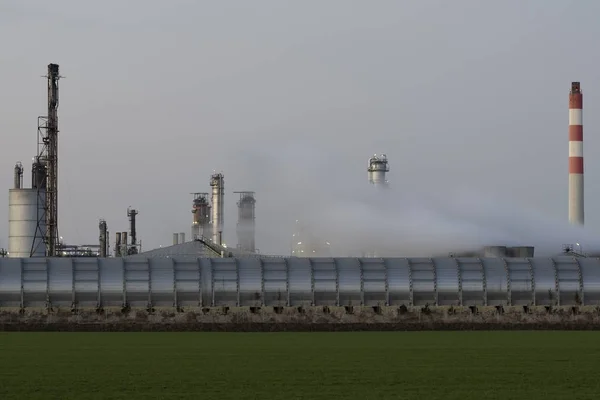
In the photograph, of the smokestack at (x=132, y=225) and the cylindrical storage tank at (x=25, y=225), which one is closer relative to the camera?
the cylindrical storage tank at (x=25, y=225)

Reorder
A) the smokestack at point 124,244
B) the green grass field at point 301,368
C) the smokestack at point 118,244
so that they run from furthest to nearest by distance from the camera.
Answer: the smokestack at point 118,244 → the smokestack at point 124,244 → the green grass field at point 301,368

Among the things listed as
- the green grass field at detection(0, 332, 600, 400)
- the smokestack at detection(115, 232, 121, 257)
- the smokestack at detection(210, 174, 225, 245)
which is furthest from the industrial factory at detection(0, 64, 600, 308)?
the smokestack at detection(210, 174, 225, 245)

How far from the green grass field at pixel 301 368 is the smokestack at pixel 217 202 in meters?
85.5

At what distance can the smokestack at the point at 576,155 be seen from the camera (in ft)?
374

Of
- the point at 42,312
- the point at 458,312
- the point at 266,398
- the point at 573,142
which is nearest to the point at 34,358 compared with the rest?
the point at 266,398

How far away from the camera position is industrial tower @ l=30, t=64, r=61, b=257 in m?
90.3

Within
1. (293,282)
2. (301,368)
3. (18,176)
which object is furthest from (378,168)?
(301,368)

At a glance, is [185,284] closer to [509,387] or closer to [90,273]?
[90,273]

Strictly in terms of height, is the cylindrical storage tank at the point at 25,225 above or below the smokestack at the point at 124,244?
above

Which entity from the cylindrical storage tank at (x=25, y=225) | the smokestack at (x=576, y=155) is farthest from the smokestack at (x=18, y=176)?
the smokestack at (x=576, y=155)

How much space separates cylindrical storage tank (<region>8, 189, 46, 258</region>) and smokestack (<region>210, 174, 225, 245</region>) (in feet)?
131

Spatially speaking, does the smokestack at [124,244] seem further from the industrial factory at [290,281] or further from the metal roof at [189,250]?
the industrial factory at [290,281]

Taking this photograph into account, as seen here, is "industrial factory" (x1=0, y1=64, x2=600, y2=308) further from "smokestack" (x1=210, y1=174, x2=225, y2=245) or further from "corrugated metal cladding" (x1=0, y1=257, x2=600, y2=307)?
"smokestack" (x1=210, y1=174, x2=225, y2=245)

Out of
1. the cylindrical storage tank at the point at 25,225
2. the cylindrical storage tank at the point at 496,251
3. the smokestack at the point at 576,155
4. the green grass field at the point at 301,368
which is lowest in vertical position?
the green grass field at the point at 301,368
